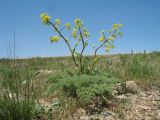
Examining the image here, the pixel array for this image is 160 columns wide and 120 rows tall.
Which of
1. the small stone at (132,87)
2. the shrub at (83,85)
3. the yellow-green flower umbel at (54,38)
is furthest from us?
the small stone at (132,87)

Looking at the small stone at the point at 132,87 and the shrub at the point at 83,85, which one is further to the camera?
the small stone at the point at 132,87

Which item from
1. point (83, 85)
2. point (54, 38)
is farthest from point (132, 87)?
point (54, 38)

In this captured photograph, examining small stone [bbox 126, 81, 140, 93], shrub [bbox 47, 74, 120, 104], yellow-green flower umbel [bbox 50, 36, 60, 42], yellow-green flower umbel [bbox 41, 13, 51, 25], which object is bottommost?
small stone [bbox 126, 81, 140, 93]

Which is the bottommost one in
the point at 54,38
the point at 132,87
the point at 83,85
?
the point at 132,87

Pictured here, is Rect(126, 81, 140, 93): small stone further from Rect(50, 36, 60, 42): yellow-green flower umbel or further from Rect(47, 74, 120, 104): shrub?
Rect(50, 36, 60, 42): yellow-green flower umbel

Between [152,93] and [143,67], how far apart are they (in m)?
1.10

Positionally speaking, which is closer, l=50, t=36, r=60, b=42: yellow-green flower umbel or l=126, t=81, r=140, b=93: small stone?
l=50, t=36, r=60, b=42: yellow-green flower umbel

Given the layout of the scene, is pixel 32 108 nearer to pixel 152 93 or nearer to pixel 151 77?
pixel 152 93

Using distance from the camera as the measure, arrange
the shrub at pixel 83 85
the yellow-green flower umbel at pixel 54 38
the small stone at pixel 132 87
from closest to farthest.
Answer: the shrub at pixel 83 85, the yellow-green flower umbel at pixel 54 38, the small stone at pixel 132 87

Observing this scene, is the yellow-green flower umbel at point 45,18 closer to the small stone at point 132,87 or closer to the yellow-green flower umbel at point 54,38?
the yellow-green flower umbel at point 54,38

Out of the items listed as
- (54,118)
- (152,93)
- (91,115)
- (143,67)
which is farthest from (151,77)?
(54,118)

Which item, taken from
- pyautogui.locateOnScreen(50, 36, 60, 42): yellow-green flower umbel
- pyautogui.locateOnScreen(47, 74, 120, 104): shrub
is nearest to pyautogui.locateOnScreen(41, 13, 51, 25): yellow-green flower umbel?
pyautogui.locateOnScreen(50, 36, 60, 42): yellow-green flower umbel

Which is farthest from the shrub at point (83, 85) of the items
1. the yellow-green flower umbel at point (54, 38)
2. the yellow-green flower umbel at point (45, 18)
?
the yellow-green flower umbel at point (45, 18)

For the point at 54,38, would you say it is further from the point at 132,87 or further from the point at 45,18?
the point at 132,87
